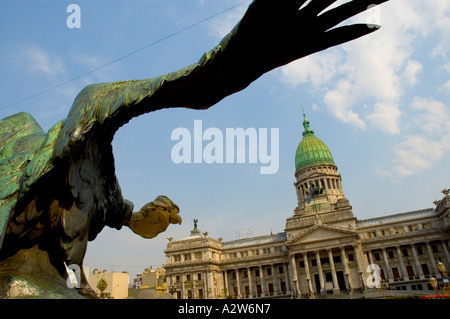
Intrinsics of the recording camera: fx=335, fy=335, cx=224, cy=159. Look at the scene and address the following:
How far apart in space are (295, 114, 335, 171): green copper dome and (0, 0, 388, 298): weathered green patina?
77.0 metres

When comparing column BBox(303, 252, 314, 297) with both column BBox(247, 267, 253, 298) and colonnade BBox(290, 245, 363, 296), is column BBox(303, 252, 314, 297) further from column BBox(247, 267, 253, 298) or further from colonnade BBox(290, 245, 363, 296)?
column BBox(247, 267, 253, 298)

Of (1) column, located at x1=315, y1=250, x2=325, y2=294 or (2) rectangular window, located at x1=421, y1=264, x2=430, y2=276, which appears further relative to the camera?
(1) column, located at x1=315, y1=250, x2=325, y2=294

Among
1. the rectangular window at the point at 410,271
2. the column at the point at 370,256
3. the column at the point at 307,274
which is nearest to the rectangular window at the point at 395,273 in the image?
the rectangular window at the point at 410,271

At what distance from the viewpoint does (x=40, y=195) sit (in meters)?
3.88

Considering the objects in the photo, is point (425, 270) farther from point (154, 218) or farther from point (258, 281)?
point (154, 218)

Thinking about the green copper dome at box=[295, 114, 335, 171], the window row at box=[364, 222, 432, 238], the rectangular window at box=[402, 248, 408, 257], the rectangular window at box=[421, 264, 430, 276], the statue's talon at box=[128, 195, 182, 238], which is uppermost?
the green copper dome at box=[295, 114, 335, 171]

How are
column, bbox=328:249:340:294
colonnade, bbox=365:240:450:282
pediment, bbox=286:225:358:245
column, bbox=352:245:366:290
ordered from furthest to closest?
pediment, bbox=286:225:358:245
column, bbox=328:249:340:294
column, bbox=352:245:366:290
colonnade, bbox=365:240:450:282

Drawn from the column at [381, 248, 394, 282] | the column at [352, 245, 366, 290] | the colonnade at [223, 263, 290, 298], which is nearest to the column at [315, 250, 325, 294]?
the column at [352, 245, 366, 290]

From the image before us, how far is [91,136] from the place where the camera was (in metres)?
4.07

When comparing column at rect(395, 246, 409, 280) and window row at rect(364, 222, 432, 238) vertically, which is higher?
window row at rect(364, 222, 432, 238)

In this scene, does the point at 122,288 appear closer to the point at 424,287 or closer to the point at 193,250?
the point at 193,250

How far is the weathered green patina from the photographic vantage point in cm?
348

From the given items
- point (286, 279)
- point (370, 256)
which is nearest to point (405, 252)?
point (370, 256)
